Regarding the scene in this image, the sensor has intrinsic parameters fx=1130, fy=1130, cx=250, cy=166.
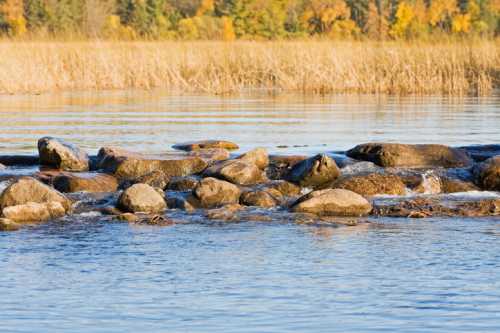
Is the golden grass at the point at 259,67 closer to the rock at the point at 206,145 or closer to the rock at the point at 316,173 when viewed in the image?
the rock at the point at 206,145

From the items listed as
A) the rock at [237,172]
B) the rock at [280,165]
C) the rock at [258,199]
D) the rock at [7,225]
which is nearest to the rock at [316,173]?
the rock at [237,172]

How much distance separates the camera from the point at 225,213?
991cm

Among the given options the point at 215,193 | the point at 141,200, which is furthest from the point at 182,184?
the point at 141,200

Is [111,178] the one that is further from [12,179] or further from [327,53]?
[327,53]

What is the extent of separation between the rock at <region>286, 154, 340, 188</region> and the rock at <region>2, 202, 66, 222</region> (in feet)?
9.26

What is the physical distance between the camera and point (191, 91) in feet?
89.2

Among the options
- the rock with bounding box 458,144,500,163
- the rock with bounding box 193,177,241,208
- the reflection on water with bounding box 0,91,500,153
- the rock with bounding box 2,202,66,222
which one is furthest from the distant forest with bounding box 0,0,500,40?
the rock with bounding box 2,202,66,222

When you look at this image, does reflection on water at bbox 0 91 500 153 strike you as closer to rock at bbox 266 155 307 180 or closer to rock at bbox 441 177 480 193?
rock at bbox 266 155 307 180

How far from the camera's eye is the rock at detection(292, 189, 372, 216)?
10086mm

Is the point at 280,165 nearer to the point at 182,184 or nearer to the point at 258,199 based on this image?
the point at 182,184

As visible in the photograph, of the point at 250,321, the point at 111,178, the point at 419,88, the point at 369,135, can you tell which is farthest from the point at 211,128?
the point at 250,321

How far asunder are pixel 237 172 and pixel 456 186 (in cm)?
226

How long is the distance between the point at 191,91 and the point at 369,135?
1143cm

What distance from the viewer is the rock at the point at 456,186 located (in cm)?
1156
